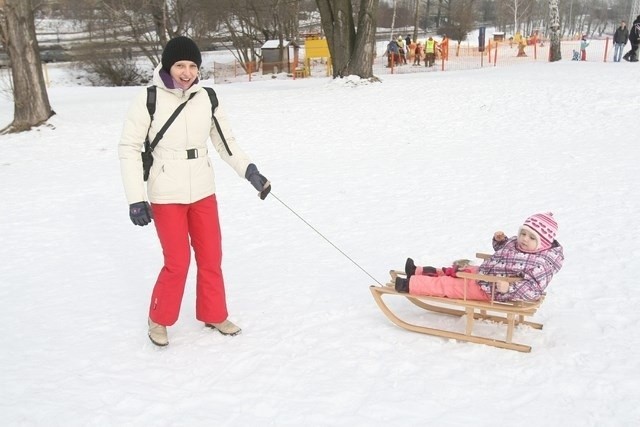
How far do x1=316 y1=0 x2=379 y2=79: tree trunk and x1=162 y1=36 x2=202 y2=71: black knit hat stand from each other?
1342 centimetres

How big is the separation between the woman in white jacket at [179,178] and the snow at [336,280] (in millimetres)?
401

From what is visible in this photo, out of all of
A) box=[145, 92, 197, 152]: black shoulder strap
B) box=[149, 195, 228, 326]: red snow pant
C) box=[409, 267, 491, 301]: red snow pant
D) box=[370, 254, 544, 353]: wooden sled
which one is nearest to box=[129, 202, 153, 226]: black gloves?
box=[149, 195, 228, 326]: red snow pant

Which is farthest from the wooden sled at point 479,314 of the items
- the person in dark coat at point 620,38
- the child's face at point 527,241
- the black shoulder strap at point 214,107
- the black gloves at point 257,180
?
the person in dark coat at point 620,38

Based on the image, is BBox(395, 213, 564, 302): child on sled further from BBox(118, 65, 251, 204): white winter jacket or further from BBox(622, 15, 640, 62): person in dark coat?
BBox(622, 15, 640, 62): person in dark coat

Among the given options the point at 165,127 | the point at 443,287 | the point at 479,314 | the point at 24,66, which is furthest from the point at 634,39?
the point at 165,127

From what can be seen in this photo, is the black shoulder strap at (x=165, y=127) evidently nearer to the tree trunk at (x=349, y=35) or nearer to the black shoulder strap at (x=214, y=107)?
the black shoulder strap at (x=214, y=107)

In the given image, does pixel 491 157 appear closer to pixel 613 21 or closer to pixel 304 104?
pixel 304 104

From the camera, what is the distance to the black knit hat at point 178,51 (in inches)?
138

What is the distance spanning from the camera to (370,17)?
16219 millimetres

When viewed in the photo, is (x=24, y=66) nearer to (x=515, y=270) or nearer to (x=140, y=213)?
(x=140, y=213)

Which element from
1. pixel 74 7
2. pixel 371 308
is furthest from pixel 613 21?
pixel 371 308

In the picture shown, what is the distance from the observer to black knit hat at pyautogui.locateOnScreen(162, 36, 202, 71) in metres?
3.50

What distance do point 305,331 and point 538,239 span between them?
1.76 m

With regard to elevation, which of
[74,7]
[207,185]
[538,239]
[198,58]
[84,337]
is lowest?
[84,337]
